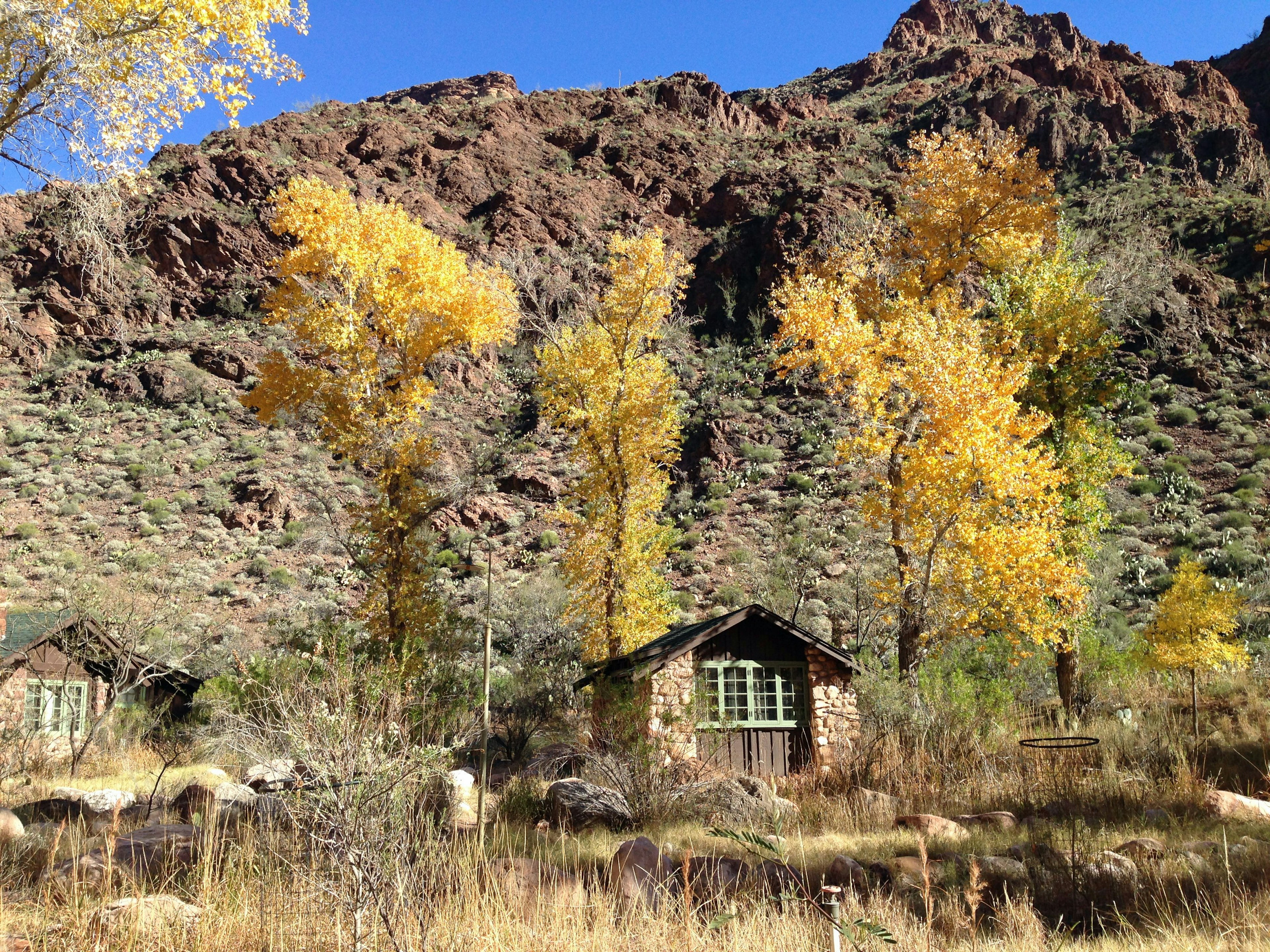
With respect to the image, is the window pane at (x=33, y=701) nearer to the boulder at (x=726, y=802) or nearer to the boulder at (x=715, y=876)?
the boulder at (x=726, y=802)

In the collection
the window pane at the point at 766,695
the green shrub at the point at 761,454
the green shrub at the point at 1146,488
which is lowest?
the window pane at the point at 766,695

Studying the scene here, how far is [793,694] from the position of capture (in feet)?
54.7

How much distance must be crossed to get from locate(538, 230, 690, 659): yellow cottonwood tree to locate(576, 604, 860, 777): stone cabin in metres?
2.16

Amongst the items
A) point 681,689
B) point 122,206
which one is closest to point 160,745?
point 681,689

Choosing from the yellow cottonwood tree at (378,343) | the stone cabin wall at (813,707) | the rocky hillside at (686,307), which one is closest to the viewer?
the stone cabin wall at (813,707)

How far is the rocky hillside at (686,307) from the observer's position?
112ft

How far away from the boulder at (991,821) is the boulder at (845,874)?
8.99 feet

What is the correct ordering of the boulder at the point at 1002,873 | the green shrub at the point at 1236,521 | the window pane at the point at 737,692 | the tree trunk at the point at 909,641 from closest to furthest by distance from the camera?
the boulder at the point at 1002,873
the tree trunk at the point at 909,641
the window pane at the point at 737,692
the green shrub at the point at 1236,521

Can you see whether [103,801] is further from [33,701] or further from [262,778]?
[33,701]

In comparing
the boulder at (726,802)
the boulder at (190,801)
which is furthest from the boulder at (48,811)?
the boulder at (726,802)

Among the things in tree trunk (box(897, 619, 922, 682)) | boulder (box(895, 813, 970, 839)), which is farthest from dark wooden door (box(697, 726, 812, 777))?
boulder (box(895, 813, 970, 839))

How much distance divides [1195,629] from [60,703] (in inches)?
941

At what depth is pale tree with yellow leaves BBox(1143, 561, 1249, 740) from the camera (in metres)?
16.2

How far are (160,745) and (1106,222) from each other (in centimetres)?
5405
